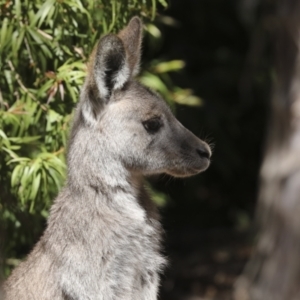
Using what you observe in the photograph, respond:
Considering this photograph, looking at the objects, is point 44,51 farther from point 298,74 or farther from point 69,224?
point 298,74

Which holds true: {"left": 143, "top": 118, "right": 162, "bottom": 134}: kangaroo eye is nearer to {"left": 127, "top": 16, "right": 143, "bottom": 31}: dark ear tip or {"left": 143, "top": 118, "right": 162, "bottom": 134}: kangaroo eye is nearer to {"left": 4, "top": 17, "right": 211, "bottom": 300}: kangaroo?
{"left": 4, "top": 17, "right": 211, "bottom": 300}: kangaroo

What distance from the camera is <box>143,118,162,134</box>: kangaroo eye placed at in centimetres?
494

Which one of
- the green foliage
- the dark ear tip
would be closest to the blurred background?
the green foliage

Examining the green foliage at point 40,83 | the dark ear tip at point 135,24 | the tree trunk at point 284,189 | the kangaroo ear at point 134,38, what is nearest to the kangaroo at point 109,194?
the kangaroo ear at point 134,38

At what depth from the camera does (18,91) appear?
558cm

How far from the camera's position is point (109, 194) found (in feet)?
15.7

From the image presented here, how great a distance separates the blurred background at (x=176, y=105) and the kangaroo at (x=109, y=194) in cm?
38

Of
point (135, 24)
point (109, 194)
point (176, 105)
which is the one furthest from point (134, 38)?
point (176, 105)

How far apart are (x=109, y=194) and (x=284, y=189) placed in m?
3.23

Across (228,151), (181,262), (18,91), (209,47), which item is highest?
(18,91)

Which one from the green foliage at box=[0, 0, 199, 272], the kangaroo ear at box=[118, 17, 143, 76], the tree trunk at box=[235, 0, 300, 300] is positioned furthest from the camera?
the tree trunk at box=[235, 0, 300, 300]

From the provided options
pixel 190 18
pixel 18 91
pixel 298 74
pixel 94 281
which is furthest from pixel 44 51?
pixel 190 18

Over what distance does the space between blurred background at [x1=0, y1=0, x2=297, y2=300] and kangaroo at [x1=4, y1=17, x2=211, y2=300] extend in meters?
0.38

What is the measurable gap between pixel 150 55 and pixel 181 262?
229 centimetres
